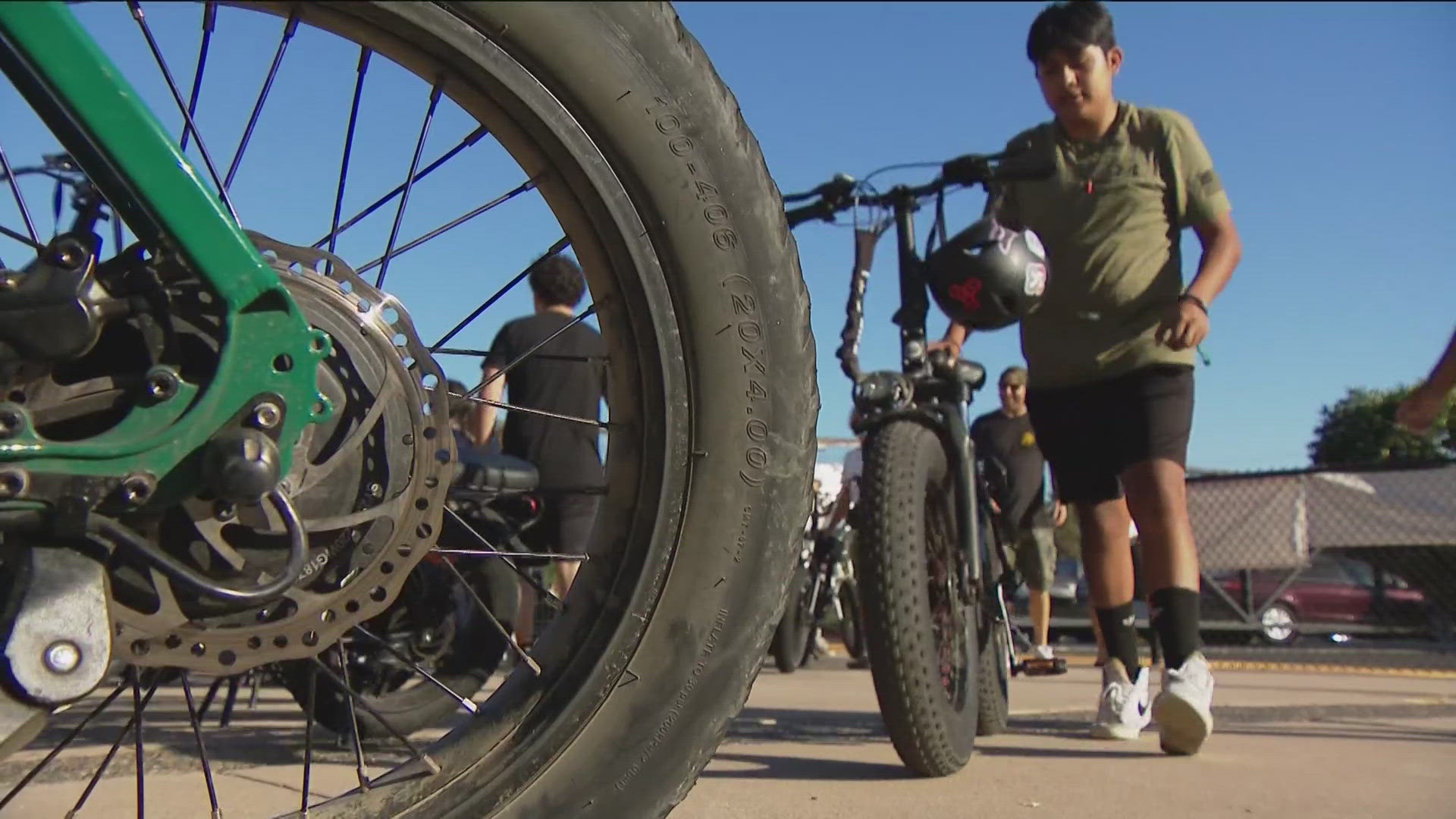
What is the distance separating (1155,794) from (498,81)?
6.18 feet

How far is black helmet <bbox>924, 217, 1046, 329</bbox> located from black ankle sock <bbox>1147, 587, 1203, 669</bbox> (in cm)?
83

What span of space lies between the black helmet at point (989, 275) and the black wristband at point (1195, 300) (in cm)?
35

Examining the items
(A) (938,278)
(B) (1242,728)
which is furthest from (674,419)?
(B) (1242,728)

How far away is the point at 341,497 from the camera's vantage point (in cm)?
144

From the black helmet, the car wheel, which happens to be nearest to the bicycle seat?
the black helmet

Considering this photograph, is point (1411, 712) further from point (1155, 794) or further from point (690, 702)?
point (690, 702)

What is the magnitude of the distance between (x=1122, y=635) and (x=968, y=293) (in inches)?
43.0

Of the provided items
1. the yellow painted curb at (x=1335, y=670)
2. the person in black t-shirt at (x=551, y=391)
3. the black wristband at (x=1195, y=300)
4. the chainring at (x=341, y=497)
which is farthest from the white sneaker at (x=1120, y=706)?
the yellow painted curb at (x=1335, y=670)

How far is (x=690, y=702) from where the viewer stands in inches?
54.5

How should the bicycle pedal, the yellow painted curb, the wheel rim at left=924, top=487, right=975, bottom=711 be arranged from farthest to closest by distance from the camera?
the yellow painted curb < the bicycle pedal < the wheel rim at left=924, top=487, right=975, bottom=711

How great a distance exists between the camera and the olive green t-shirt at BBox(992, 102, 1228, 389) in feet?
10.6

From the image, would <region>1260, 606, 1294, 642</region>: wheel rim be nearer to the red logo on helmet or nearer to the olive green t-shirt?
the olive green t-shirt

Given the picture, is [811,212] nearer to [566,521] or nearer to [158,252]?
[566,521]

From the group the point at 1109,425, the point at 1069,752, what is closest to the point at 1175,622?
the point at 1069,752
